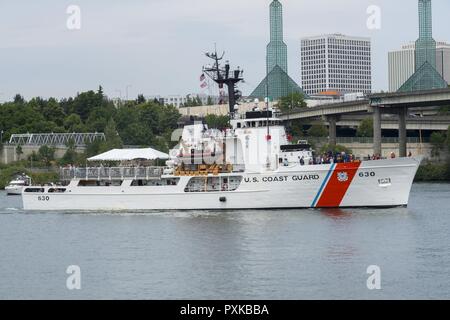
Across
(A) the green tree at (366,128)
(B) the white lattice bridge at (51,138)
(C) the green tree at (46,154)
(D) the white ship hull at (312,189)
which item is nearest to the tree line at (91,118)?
(B) the white lattice bridge at (51,138)

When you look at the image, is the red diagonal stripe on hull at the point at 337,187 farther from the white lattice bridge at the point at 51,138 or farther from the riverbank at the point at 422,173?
the white lattice bridge at the point at 51,138

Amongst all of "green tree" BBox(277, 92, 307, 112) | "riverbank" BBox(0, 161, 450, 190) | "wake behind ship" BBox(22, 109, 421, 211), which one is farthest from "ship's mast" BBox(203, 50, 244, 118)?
"green tree" BBox(277, 92, 307, 112)

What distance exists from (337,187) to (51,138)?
86.5 m

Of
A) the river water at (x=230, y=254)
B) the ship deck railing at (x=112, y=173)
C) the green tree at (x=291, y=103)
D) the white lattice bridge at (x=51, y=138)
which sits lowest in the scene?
the river water at (x=230, y=254)

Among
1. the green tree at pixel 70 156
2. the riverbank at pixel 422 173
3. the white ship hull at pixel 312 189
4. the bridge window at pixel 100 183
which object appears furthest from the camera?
the green tree at pixel 70 156

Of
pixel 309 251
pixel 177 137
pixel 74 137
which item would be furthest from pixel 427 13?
pixel 309 251

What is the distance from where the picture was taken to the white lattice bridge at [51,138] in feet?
474

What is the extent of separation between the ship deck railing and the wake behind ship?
6cm

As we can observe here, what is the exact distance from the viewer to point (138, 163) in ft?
245

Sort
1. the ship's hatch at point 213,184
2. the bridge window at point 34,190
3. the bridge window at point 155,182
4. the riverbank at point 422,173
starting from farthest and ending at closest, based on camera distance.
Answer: the riverbank at point 422,173 → the bridge window at point 34,190 → the bridge window at point 155,182 → the ship's hatch at point 213,184

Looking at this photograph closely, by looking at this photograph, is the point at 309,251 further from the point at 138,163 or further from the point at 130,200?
the point at 138,163

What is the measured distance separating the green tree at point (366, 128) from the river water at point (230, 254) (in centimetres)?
7776

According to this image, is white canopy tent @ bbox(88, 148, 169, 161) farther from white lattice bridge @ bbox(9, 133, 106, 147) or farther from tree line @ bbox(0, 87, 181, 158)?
white lattice bridge @ bbox(9, 133, 106, 147)
